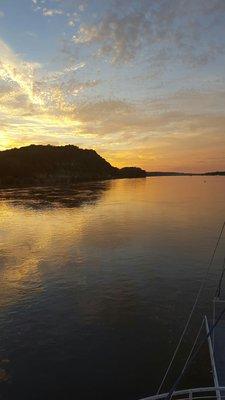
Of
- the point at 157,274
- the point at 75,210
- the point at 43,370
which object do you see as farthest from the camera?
the point at 75,210

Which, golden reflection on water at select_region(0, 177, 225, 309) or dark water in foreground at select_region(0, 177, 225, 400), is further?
golden reflection on water at select_region(0, 177, 225, 309)

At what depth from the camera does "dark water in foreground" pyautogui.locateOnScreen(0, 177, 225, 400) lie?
1129 inches

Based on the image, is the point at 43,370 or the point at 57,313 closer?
the point at 43,370

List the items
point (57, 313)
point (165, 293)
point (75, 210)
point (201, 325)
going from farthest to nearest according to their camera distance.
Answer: point (75, 210) < point (165, 293) < point (57, 313) < point (201, 325)

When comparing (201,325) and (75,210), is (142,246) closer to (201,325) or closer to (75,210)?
(201,325)

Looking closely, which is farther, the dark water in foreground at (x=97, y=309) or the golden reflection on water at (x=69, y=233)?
the golden reflection on water at (x=69, y=233)

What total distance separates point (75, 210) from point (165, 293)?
3316 inches

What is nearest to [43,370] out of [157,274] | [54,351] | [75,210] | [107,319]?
[54,351]

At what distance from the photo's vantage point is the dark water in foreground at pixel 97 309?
1129 inches

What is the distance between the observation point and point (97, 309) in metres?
40.8

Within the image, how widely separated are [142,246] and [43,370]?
138 feet

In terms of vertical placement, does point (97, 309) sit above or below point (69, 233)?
below

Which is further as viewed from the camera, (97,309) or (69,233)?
(69,233)

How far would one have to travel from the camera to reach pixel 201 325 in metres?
36.1
